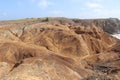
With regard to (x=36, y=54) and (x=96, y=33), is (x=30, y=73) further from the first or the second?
(x=96, y=33)

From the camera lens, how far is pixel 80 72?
67.9ft

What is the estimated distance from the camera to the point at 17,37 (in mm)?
30469

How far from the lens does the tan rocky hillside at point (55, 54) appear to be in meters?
18.5

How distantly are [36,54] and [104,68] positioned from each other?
18.3ft

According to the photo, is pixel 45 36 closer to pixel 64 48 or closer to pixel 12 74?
pixel 64 48

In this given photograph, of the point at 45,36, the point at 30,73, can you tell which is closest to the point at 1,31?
the point at 45,36

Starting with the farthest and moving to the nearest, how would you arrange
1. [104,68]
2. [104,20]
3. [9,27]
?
1. [104,20]
2. [9,27]
3. [104,68]

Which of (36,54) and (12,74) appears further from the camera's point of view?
(36,54)

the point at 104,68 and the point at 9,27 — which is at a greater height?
the point at 9,27

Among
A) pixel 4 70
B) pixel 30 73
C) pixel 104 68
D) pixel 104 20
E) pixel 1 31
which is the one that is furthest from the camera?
pixel 104 20

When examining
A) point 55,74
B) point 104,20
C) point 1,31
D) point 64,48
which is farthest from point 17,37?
point 104,20

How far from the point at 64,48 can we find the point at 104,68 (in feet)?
22.8

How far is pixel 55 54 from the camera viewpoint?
73.9 ft

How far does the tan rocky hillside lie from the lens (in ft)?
60.7
